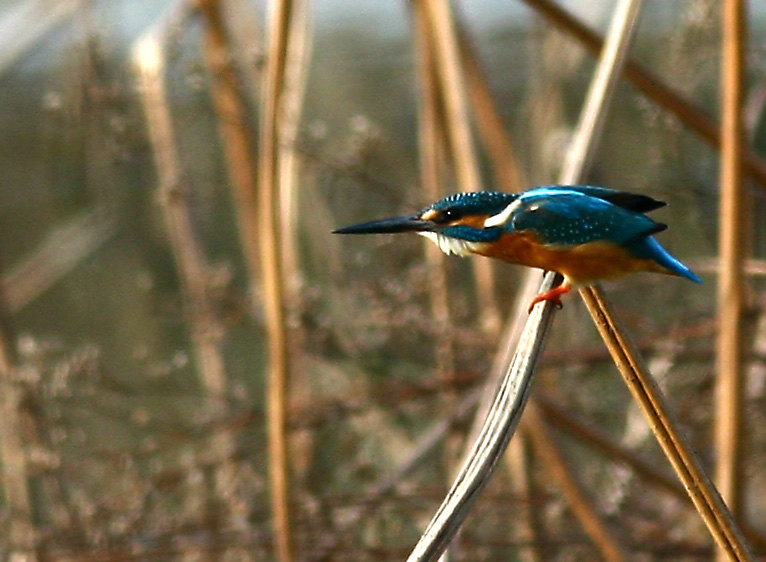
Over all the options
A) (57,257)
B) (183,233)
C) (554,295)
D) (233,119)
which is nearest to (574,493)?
(554,295)

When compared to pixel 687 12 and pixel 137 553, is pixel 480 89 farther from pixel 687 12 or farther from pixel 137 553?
pixel 137 553

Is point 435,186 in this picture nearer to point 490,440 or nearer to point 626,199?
point 626,199

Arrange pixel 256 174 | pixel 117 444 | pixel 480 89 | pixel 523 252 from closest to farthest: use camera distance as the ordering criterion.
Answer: pixel 523 252 → pixel 480 89 → pixel 256 174 → pixel 117 444

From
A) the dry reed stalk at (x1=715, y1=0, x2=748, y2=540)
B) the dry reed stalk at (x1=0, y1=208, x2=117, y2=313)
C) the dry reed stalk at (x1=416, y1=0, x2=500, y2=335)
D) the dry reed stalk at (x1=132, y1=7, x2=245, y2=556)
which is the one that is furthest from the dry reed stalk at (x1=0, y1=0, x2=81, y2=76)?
the dry reed stalk at (x1=715, y1=0, x2=748, y2=540)

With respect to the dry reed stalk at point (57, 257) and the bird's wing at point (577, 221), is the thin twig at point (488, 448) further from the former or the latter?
the dry reed stalk at point (57, 257)

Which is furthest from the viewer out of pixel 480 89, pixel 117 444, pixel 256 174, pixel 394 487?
pixel 117 444

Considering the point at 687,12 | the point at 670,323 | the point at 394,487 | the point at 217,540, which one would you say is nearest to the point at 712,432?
the point at 670,323

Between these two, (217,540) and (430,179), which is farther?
(217,540)

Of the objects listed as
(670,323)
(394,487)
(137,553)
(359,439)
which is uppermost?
(670,323)
